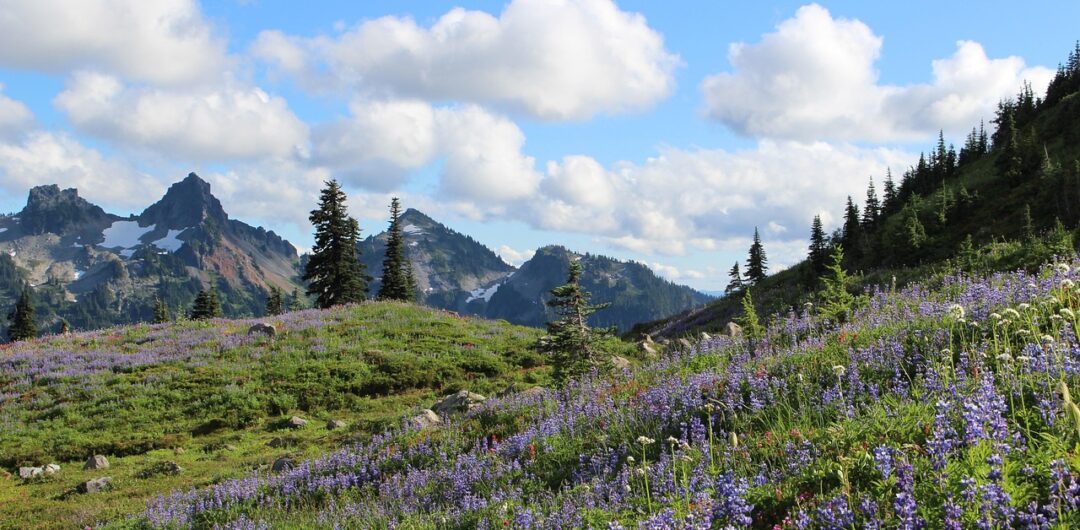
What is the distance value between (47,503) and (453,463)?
11.9 m

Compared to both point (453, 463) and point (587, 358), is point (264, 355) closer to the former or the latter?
point (587, 358)

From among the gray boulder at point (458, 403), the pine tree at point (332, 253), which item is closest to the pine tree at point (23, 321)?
the pine tree at point (332, 253)

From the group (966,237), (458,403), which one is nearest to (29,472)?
(458,403)

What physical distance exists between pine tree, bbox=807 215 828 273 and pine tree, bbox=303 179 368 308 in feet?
119

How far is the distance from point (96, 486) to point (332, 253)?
122 feet

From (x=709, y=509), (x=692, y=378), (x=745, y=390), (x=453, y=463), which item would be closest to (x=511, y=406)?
(x=453, y=463)

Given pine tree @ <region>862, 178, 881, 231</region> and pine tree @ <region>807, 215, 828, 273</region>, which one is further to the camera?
pine tree @ <region>862, 178, 881, 231</region>

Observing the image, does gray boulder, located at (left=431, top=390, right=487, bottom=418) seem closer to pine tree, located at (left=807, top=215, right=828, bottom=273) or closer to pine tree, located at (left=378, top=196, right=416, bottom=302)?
pine tree, located at (left=807, top=215, right=828, bottom=273)

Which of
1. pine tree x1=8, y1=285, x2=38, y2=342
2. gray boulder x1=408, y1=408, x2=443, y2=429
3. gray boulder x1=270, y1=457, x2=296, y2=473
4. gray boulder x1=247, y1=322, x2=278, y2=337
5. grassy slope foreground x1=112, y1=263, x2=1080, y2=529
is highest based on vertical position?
pine tree x1=8, y1=285, x2=38, y2=342

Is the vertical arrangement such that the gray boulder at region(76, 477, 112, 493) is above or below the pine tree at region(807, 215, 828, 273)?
below

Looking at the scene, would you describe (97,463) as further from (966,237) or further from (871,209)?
(871,209)

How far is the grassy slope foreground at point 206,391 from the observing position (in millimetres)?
17312

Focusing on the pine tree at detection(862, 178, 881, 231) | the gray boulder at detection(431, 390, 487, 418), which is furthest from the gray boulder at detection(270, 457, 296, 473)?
the pine tree at detection(862, 178, 881, 231)

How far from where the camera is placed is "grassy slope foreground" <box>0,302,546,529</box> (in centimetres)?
1731
